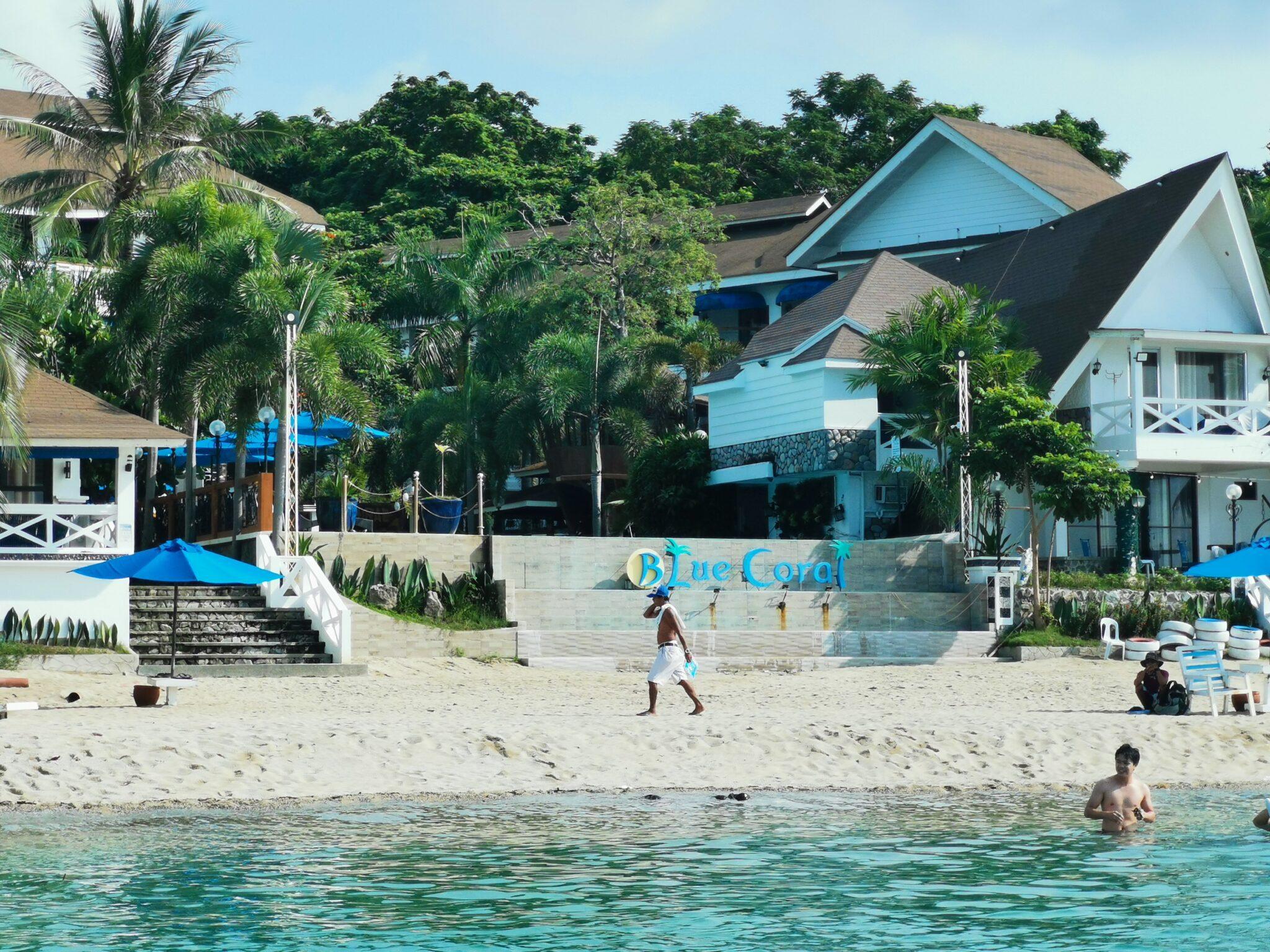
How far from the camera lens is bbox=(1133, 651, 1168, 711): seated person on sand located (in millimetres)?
20594

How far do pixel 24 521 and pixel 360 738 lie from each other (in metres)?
11.0

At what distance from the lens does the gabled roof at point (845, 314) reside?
35875 millimetres

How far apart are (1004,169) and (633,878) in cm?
3520

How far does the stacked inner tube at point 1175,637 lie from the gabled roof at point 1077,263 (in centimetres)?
1143

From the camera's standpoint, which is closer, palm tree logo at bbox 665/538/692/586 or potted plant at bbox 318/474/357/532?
palm tree logo at bbox 665/538/692/586

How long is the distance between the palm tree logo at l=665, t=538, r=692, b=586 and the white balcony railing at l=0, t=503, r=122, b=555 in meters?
8.88

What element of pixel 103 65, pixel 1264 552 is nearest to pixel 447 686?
pixel 1264 552

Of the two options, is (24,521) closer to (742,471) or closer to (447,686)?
(447,686)

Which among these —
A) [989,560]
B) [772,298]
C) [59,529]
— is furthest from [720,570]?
[772,298]

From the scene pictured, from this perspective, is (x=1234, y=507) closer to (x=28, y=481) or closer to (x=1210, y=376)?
(x=1210, y=376)

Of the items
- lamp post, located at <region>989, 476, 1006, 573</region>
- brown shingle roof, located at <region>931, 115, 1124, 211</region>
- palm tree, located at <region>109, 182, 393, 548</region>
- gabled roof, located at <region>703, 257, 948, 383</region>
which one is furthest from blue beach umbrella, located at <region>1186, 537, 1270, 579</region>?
brown shingle roof, located at <region>931, 115, 1124, 211</region>

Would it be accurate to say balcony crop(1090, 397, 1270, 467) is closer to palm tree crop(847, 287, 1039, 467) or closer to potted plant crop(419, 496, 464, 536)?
palm tree crop(847, 287, 1039, 467)

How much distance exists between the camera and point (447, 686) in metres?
23.5

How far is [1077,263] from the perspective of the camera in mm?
37344
